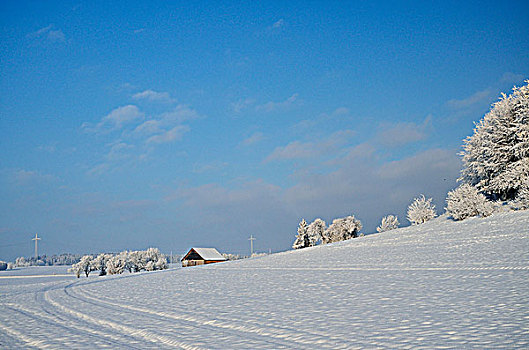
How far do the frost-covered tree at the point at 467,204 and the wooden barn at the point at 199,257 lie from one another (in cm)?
5012

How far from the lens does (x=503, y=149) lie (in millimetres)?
27000

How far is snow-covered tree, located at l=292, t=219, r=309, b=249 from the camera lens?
69375 millimetres

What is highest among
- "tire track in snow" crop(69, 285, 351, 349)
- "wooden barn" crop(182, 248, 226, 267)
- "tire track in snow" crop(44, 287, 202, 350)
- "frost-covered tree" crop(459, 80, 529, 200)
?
"frost-covered tree" crop(459, 80, 529, 200)

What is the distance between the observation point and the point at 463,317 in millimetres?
6699

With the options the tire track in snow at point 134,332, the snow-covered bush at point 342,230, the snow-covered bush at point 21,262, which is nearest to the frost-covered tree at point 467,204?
the tire track in snow at point 134,332

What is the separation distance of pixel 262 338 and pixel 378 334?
1.82 metres

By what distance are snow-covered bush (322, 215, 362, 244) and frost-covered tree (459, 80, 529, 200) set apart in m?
39.8

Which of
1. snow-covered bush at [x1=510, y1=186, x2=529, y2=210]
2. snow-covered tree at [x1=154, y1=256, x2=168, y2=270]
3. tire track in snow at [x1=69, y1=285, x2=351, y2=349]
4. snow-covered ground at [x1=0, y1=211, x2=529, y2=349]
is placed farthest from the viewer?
snow-covered tree at [x1=154, y1=256, x2=168, y2=270]

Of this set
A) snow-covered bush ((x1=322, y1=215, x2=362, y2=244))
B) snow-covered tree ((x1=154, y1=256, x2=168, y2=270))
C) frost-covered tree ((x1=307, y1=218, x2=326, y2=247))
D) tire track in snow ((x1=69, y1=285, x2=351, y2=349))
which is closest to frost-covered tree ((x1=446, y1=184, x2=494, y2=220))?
tire track in snow ((x1=69, y1=285, x2=351, y2=349))

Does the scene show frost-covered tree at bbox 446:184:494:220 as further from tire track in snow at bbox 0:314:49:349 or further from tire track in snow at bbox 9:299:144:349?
tire track in snow at bbox 0:314:49:349

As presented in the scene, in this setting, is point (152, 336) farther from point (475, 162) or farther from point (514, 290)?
point (475, 162)

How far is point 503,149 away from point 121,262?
231 feet

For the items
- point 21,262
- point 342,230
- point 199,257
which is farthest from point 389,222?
point 21,262

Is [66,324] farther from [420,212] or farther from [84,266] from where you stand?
[84,266]
